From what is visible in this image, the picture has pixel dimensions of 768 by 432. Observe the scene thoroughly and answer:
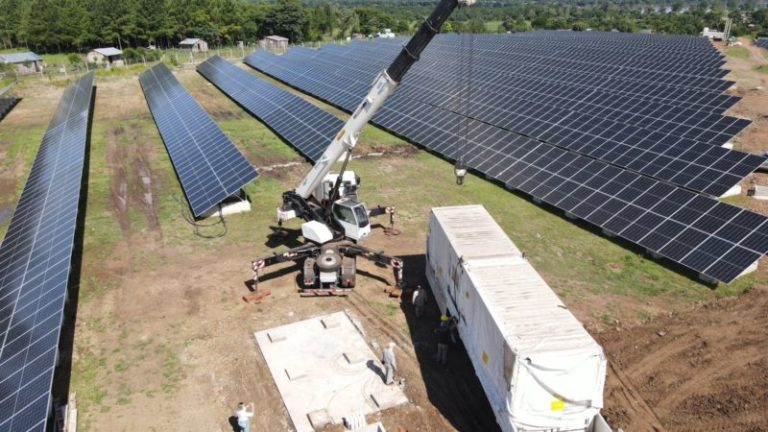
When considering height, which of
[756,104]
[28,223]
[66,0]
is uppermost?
[66,0]

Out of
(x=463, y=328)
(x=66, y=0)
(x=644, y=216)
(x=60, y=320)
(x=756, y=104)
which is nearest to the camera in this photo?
(x=60, y=320)

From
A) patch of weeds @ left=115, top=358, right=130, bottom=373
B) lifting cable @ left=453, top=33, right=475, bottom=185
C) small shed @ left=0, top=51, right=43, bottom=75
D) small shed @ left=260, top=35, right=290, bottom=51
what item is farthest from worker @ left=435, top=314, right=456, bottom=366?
small shed @ left=260, top=35, right=290, bottom=51

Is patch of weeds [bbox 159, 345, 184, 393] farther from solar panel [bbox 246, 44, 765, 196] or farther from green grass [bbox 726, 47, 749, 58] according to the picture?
green grass [bbox 726, 47, 749, 58]

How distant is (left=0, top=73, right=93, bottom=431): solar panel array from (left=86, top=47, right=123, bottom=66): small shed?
5242cm

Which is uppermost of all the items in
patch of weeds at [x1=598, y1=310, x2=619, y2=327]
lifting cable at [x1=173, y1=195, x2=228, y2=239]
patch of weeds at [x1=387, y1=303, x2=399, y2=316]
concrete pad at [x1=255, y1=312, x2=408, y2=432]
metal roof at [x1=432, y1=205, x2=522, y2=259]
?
metal roof at [x1=432, y1=205, x2=522, y2=259]

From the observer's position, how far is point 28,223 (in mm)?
20016

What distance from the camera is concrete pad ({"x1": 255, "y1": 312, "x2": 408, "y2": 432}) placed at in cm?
1386

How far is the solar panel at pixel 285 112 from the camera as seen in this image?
33281mm

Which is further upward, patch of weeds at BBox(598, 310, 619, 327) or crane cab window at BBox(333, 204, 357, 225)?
crane cab window at BBox(333, 204, 357, 225)

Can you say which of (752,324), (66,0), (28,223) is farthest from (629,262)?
(66,0)

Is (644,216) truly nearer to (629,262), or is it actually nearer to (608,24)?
(629,262)

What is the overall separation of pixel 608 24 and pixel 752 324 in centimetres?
13073

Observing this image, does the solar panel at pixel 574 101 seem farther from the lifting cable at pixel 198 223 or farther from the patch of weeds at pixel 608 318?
the lifting cable at pixel 198 223

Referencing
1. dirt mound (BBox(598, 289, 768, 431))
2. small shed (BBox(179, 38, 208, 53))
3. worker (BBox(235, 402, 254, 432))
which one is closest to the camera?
worker (BBox(235, 402, 254, 432))
